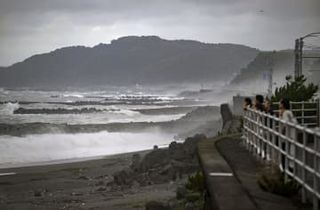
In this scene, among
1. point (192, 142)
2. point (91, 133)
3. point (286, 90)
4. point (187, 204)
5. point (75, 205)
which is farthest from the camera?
point (91, 133)

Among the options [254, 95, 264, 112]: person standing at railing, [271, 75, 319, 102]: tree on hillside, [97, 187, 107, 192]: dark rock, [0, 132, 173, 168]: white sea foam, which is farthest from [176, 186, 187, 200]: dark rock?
[0, 132, 173, 168]: white sea foam

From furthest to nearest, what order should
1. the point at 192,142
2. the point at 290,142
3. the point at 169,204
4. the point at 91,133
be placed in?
the point at 91,133, the point at 192,142, the point at 169,204, the point at 290,142

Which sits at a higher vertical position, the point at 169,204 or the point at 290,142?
the point at 290,142

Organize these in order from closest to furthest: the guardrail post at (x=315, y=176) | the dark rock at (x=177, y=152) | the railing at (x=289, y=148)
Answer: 1. the guardrail post at (x=315, y=176)
2. the railing at (x=289, y=148)
3. the dark rock at (x=177, y=152)

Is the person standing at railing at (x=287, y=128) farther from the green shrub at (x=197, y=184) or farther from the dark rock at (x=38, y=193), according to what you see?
the dark rock at (x=38, y=193)

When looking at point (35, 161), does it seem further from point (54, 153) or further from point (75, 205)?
point (75, 205)

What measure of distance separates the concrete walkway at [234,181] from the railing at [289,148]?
320mm

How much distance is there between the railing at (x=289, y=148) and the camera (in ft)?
23.5

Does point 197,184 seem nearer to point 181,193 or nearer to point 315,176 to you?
point 181,193

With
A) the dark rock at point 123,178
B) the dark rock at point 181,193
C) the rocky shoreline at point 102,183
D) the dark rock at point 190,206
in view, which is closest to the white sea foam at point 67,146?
the rocky shoreline at point 102,183


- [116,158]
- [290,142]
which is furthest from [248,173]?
[116,158]

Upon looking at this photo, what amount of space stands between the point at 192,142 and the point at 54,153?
487 inches

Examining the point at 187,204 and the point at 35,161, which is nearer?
the point at 187,204

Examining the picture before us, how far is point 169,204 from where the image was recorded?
48.6 feet
